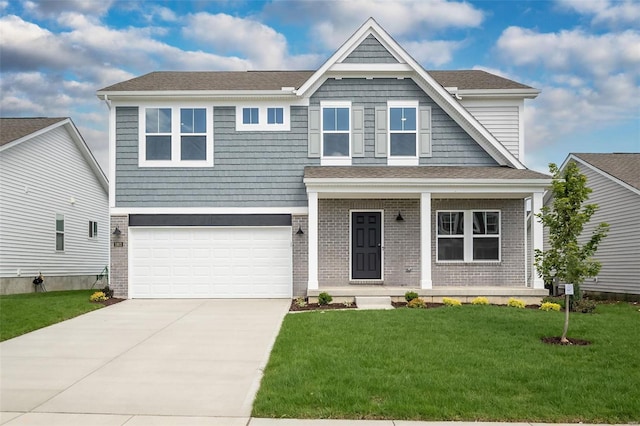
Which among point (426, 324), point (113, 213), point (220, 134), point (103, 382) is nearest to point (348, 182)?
point (220, 134)

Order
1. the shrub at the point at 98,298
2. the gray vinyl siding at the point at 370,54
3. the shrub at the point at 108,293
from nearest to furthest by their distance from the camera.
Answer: the shrub at the point at 98,298 < the shrub at the point at 108,293 < the gray vinyl siding at the point at 370,54

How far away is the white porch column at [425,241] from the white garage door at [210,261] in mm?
4021

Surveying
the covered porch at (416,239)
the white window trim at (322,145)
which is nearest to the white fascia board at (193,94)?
the white window trim at (322,145)

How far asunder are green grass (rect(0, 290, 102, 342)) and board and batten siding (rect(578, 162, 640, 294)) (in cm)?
1642

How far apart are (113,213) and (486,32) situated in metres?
12.4

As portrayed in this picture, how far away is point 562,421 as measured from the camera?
6367 mm

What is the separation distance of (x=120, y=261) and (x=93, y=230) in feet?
34.4

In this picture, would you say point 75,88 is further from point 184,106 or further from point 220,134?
point 220,134

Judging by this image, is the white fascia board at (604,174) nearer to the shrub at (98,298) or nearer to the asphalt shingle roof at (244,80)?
the asphalt shingle roof at (244,80)

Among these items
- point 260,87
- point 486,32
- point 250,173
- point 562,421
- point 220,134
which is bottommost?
point 562,421

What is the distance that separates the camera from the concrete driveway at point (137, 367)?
6754mm

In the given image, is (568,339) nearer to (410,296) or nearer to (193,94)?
(410,296)

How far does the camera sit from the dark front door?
17.4m

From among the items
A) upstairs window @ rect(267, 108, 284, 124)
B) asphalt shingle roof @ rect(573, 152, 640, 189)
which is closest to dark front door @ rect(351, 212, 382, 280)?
upstairs window @ rect(267, 108, 284, 124)
